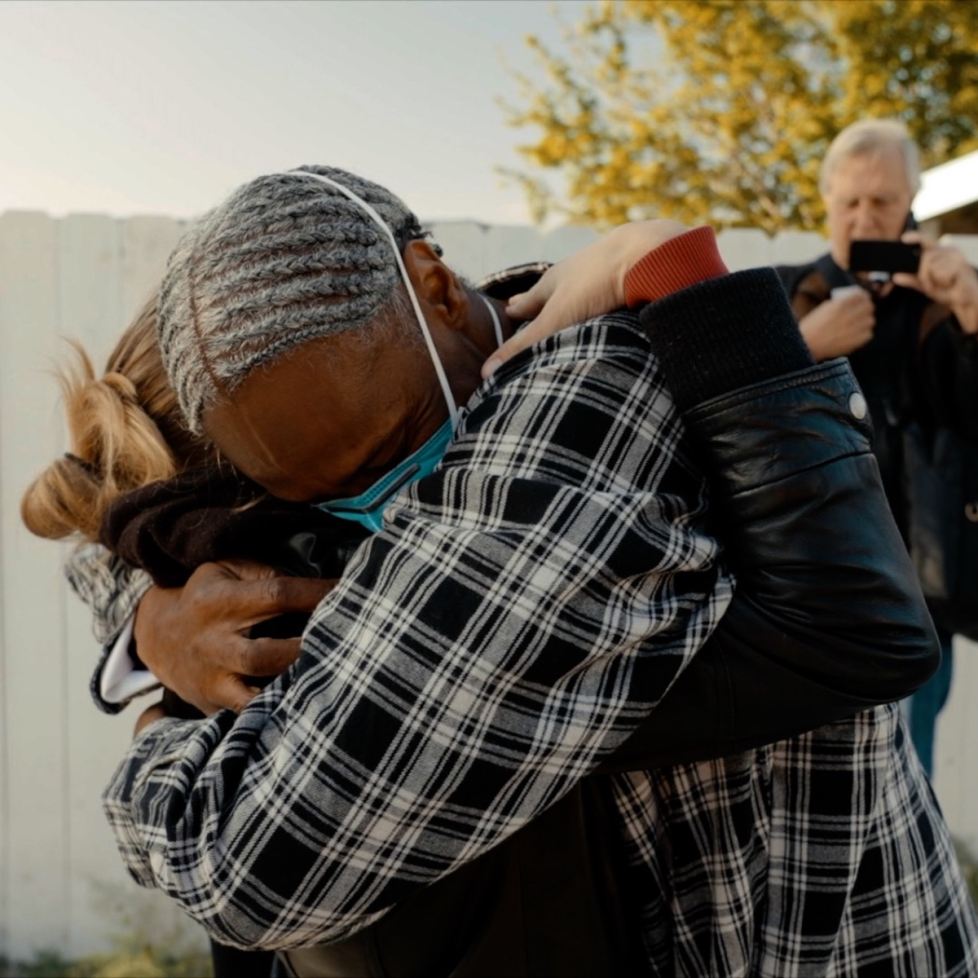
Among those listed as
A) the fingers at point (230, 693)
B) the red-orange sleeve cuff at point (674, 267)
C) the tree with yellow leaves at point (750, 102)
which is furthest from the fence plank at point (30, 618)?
the tree with yellow leaves at point (750, 102)

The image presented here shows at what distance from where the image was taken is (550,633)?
0.94 metres

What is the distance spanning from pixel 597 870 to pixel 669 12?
1772 centimetres

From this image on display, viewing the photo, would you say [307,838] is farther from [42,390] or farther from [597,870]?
[42,390]

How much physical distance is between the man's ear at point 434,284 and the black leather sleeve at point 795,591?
349mm

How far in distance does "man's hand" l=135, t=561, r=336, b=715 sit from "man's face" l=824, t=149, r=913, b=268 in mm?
2537

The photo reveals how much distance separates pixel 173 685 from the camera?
4.49 feet

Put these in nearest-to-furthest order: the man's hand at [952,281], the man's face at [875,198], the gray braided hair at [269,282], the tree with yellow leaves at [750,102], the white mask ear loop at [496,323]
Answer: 1. the gray braided hair at [269,282]
2. the white mask ear loop at [496,323]
3. the man's hand at [952,281]
4. the man's face at [875,198]
5. the tree with yellow leaves at [750,102]

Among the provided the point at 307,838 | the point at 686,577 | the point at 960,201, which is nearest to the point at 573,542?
the point at 686,577

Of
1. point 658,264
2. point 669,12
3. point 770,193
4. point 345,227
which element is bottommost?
point 770,193

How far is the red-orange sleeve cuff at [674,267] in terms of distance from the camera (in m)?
1.11

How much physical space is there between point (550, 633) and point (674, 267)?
0.41 meters

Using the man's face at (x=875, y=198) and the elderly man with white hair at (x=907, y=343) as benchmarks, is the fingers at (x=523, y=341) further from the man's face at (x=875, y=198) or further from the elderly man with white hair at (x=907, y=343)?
the man's face at (x=875, y=198)

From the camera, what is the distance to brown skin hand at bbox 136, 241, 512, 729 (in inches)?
43.7

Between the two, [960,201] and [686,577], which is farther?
[960,201]
